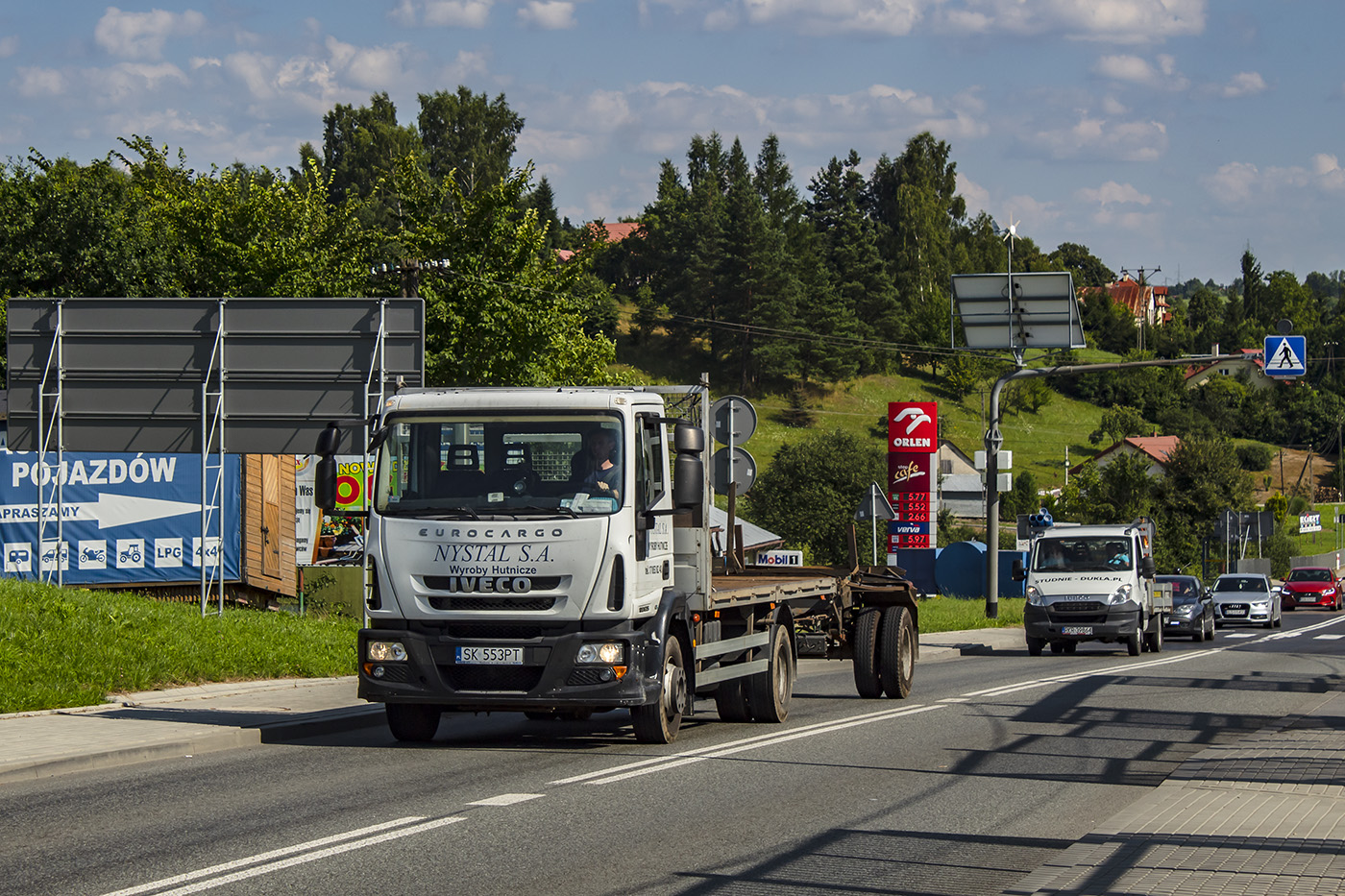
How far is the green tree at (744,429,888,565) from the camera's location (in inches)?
3398

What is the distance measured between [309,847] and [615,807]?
1.99 metres

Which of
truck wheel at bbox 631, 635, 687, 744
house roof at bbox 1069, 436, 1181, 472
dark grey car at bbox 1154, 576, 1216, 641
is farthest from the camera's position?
house roof at bbox 1069, 436, 1181, 472

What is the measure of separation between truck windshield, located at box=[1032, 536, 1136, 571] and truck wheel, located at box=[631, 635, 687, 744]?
1598 centimetres

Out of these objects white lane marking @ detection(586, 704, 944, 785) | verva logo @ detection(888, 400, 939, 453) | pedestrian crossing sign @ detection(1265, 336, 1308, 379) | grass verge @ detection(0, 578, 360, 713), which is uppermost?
pedestrian crossing sign @ detection(1265, 336, 1308, 379)

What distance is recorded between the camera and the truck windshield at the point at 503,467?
11.0 m

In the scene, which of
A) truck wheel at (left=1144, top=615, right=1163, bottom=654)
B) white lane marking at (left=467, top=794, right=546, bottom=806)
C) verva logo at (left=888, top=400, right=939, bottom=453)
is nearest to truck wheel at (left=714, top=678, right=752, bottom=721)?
white lane marking at (left=467, top=794, right=546, bottom=806)

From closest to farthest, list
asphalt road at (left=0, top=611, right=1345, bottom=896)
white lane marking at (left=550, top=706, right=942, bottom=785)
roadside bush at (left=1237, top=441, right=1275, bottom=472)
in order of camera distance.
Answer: asphalt road at (left=0, top=611, right=1345, bottom=896) < white lane marking at (left=550, top=706, right=942, bottom=785) < roadside bush at (left=1237, top=441, right=1275, bottom=472)

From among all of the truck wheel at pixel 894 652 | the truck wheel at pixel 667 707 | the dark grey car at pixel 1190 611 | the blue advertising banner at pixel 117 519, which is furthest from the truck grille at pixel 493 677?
the dark grey car at pixel 1190 611

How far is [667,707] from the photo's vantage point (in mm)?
11594

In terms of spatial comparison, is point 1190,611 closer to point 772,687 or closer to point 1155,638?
point 1155,638

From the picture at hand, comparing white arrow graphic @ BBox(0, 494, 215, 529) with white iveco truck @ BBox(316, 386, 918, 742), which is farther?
white arrow graphic @ BBox(0, 494, 215, 529)

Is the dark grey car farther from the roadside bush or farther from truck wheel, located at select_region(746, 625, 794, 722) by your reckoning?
the roadside bush

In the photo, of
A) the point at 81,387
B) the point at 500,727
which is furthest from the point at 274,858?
the point at 81,387

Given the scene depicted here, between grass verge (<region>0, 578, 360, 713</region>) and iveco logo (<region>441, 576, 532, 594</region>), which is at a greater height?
iveco logo (<region>441, 576, 532, 594</region>)
